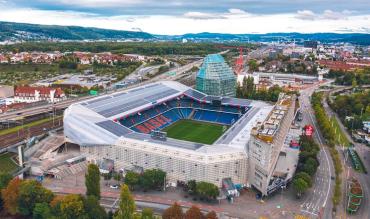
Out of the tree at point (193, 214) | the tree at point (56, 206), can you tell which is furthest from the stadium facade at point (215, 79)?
the tree at point (56, 206)

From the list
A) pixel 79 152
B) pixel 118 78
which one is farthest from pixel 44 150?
pixel 118 78

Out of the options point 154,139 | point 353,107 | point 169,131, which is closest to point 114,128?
point 154,139

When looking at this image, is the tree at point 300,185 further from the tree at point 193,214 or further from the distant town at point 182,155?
the tree at point 193,214

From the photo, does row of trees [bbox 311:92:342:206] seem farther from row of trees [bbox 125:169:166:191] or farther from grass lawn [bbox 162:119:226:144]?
row of trees [bbox 125:169:166:191]

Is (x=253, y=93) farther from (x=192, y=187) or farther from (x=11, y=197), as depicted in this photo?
(x=11, y=197)

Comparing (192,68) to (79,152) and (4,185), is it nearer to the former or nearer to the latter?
(79,152)

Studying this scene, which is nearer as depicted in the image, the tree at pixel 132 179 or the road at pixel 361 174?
the road at pixel 361 174
